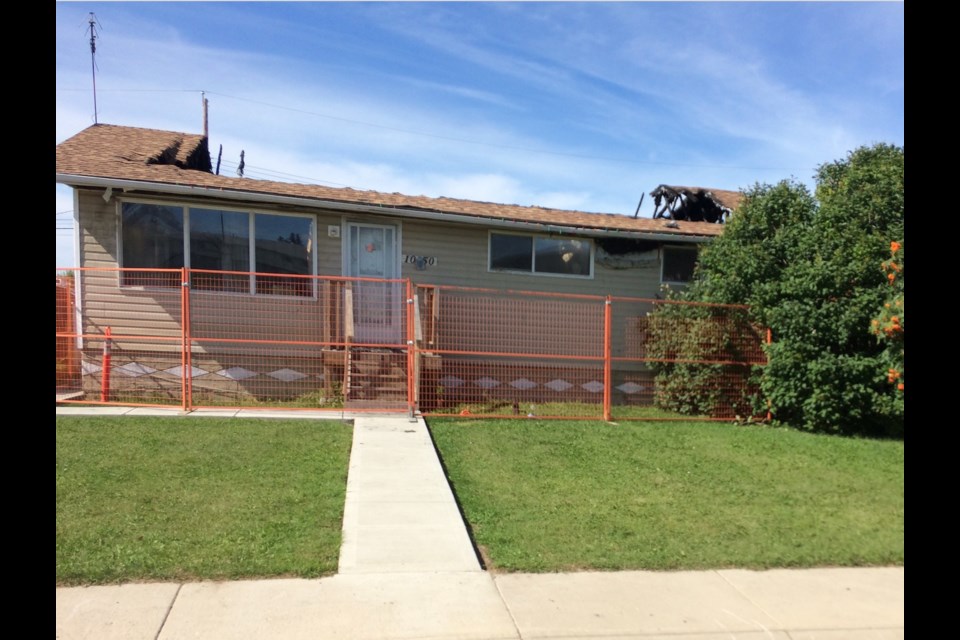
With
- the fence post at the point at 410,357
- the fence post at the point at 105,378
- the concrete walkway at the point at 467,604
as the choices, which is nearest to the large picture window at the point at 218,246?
the fence post at the point at 105,378

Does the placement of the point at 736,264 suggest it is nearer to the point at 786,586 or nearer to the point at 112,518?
the point at 786,586

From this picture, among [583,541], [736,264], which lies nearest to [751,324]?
[736,264]

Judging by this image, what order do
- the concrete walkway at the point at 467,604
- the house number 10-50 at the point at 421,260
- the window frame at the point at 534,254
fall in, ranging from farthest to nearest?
the window frame at the point at 534,254
the house number 10-50 at the point at 421,260
the concrete walkway at the point at 467,604

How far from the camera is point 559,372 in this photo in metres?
10.5

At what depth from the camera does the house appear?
31.2ft

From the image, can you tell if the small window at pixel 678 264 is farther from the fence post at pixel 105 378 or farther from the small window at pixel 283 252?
the fence post at pixel 105 378

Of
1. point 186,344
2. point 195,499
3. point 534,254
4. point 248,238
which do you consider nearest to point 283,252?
point 248,238

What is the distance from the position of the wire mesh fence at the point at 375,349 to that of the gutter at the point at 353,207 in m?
1.28

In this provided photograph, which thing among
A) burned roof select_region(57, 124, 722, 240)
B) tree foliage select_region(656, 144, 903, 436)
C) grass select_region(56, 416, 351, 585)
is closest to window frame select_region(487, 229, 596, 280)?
burned roof select_region(57, 124, 722, 240)

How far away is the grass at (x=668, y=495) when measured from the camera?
4566 millimetres

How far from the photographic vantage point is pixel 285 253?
10414mm

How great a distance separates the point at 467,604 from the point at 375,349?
6658 millimetres

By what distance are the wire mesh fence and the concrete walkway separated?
4.71 m

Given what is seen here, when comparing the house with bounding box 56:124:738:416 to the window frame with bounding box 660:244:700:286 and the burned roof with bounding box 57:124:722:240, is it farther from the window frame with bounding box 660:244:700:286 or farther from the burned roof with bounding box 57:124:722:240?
the window frame with bounding box 660:244:700:286
